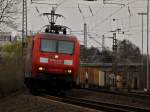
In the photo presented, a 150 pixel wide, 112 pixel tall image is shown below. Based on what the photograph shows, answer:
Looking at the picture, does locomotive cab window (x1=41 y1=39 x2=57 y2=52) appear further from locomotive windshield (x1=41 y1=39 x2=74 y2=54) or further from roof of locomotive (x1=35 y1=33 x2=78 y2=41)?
roof of locomotive (x1=35 y1=33 x2=78 y2=41)

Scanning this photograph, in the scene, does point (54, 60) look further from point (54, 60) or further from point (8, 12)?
point (8, 12)

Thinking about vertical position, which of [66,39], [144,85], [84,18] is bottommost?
[144,85]

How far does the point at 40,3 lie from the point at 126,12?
7.73m

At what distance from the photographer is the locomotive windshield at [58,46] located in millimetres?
25500

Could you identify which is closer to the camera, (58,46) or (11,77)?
(58,46)

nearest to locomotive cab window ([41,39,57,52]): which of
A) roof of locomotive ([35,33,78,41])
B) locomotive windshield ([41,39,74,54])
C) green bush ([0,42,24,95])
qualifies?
locomotive windshield ([41,39,74,54])

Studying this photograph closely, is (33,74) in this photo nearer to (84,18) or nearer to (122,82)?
(84,18)

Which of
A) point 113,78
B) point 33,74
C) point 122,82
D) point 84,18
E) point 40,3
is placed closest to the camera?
point 33,74

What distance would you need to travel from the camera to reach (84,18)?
4600 cm

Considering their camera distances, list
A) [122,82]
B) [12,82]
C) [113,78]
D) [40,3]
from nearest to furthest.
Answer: [12,82] → [40,3] → [113,78] → [122,82]

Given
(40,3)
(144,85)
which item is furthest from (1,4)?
(144,85)

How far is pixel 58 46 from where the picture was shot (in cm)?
2559

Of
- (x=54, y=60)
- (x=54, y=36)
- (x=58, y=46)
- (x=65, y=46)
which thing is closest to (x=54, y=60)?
(x=54, y=60)

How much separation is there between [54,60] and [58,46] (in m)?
0.87
